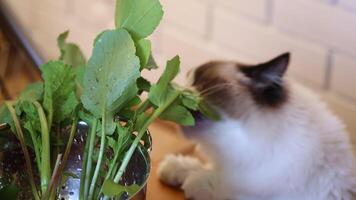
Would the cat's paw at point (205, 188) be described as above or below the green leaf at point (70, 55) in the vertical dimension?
below

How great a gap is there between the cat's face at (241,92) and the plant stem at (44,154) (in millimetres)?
319

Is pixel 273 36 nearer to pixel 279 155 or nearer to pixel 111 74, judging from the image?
pixel 279 155

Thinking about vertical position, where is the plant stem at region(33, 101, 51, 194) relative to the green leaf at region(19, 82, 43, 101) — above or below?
below

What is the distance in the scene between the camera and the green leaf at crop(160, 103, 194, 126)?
654 mm

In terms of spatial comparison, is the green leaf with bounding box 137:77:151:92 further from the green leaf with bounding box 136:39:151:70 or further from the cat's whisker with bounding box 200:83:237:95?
the cat's whisker with bounding box 200:83:237:95

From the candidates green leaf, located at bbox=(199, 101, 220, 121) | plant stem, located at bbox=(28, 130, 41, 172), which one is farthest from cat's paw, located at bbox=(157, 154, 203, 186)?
plant stem, located at bbox=(28, 130, 41, 172)

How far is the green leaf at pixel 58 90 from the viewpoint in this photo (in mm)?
650

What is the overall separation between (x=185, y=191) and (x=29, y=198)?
31 cm

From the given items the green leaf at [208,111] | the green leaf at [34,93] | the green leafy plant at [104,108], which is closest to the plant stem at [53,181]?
the green leafy plant at [104,108]

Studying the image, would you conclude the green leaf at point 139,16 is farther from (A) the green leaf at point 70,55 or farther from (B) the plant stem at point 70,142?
(A) the green leaf at point 70,55

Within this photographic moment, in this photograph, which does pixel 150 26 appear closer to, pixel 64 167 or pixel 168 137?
pixel 64 167

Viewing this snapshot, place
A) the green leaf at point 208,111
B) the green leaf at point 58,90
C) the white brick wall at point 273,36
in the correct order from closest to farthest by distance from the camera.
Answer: the green leaf at point 58,90
the green leaf at point 208,111
the white brick wall at point 273,36

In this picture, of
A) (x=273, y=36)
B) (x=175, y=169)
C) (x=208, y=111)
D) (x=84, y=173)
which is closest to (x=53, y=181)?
(x=84, y=173)

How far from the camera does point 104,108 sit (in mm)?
605
